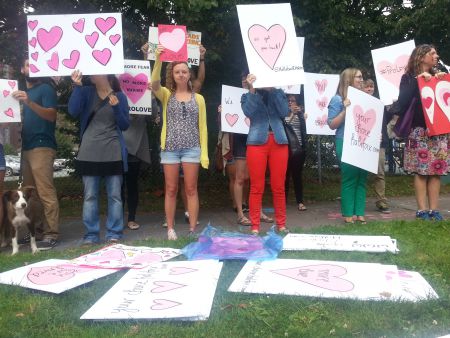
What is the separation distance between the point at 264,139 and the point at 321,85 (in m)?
2.97

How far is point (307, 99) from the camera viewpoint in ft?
26.0

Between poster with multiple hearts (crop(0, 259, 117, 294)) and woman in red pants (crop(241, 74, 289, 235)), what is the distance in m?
1.85

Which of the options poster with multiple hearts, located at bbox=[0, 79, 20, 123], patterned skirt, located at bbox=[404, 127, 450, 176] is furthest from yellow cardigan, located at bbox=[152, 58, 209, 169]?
patterned skirt, located at bbox=[404, 127, 450, 176]

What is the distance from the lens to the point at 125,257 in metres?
4.35

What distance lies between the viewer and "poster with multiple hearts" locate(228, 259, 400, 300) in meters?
3.29

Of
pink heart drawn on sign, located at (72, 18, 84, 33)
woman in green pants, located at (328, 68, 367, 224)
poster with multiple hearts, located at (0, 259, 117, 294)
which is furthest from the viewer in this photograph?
woman in green pants, located at (328, 68, 367, 224)

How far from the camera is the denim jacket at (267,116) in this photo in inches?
199

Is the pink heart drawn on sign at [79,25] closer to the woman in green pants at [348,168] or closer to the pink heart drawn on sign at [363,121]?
the woman in green pants at [348,168]

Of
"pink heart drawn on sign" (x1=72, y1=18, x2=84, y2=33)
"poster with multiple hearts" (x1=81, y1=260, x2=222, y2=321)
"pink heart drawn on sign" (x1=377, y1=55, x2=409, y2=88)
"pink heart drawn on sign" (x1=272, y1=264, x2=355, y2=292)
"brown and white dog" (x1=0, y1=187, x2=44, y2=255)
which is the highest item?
"pink heart drawn on sign" (x1=72, y1=18, x2=84, y2=33)

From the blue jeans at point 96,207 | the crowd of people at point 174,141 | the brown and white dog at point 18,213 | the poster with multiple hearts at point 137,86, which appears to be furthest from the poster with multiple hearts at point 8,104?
the poster with multiple hearts at point 137,86

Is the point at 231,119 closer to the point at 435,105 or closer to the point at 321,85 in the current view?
the point at 321,85

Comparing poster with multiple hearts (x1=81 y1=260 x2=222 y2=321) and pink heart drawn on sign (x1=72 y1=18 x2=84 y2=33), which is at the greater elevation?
pink heart drawn on sign (x1=72 y1=18 x2=84 y2=33)

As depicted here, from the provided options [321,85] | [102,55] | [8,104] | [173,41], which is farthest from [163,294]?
[321,85]

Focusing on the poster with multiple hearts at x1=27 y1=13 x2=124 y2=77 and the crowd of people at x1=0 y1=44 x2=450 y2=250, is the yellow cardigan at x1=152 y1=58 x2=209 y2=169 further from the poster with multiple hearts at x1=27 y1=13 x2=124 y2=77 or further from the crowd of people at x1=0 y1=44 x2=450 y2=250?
the poster with multiple hearts at x1=27 y1=13 x2=124 y2=77
